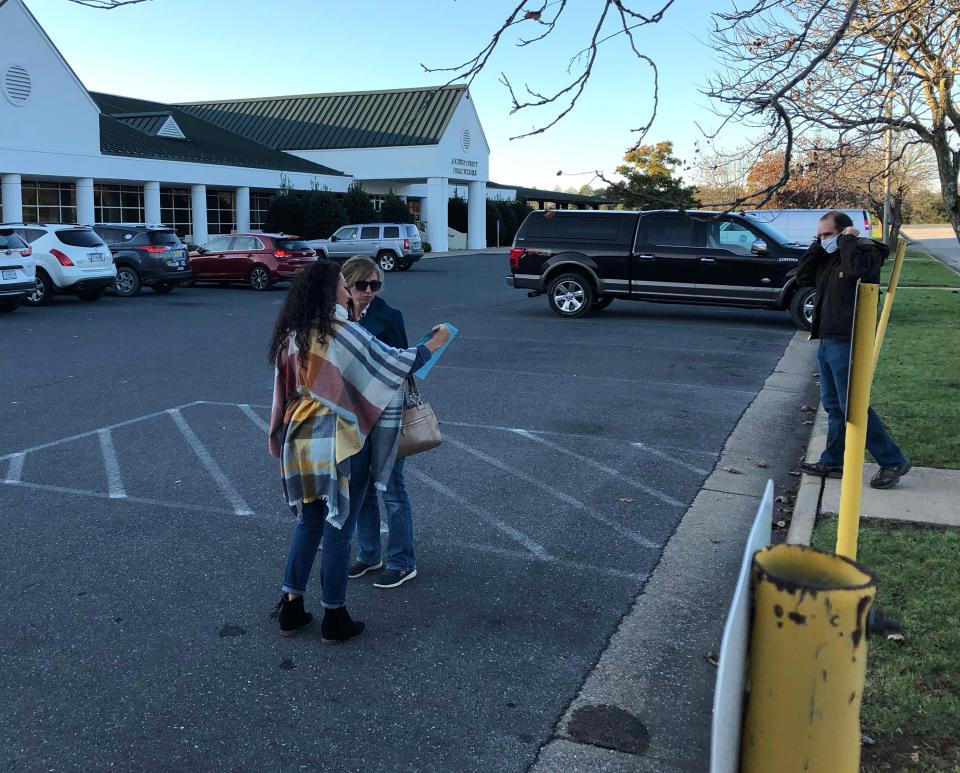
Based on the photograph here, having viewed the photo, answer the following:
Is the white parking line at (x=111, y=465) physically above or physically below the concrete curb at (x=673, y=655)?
above

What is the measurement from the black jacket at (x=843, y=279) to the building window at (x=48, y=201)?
29610 millimetres

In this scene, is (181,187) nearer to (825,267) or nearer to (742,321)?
(742,321)

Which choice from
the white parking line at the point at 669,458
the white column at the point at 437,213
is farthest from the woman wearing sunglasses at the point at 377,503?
the white column at the point at 437,213

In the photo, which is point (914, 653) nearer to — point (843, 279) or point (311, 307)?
point (311, 307)

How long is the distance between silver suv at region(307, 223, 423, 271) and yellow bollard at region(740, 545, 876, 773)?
3055 cm

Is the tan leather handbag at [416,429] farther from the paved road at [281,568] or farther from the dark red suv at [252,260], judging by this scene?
the dark red suv at [252,260]

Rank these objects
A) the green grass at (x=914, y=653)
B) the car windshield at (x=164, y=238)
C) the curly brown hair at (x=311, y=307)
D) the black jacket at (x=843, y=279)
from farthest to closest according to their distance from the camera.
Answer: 1. the car windshield at (x=164, y=238)
2. the black jacket at (x=843, y=279)
3. the curly brown hair at (x=311, y=307)
4. the green grass at (x=914, y=653)

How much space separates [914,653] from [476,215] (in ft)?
171

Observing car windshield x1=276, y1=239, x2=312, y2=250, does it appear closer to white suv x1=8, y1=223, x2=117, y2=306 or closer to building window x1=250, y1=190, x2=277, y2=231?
white suv x1=8, y1=223, x2=117, y2=306

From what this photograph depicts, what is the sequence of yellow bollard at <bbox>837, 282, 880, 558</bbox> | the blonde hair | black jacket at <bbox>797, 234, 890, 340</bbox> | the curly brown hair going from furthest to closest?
black jacket at <bbox>797, 234, 890, 340</bbox> → the blonde hair → the curly brown hair → yellow bollard at <bbox>837, 282, 880, 558</bbox>

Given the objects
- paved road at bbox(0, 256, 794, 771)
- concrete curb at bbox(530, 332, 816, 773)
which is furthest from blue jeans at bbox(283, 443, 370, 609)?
concrete curb at bbox(530, 332, 816, 773)

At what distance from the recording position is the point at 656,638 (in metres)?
4.31

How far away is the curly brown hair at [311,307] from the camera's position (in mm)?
4094

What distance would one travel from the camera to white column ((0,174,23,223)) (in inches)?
1148
